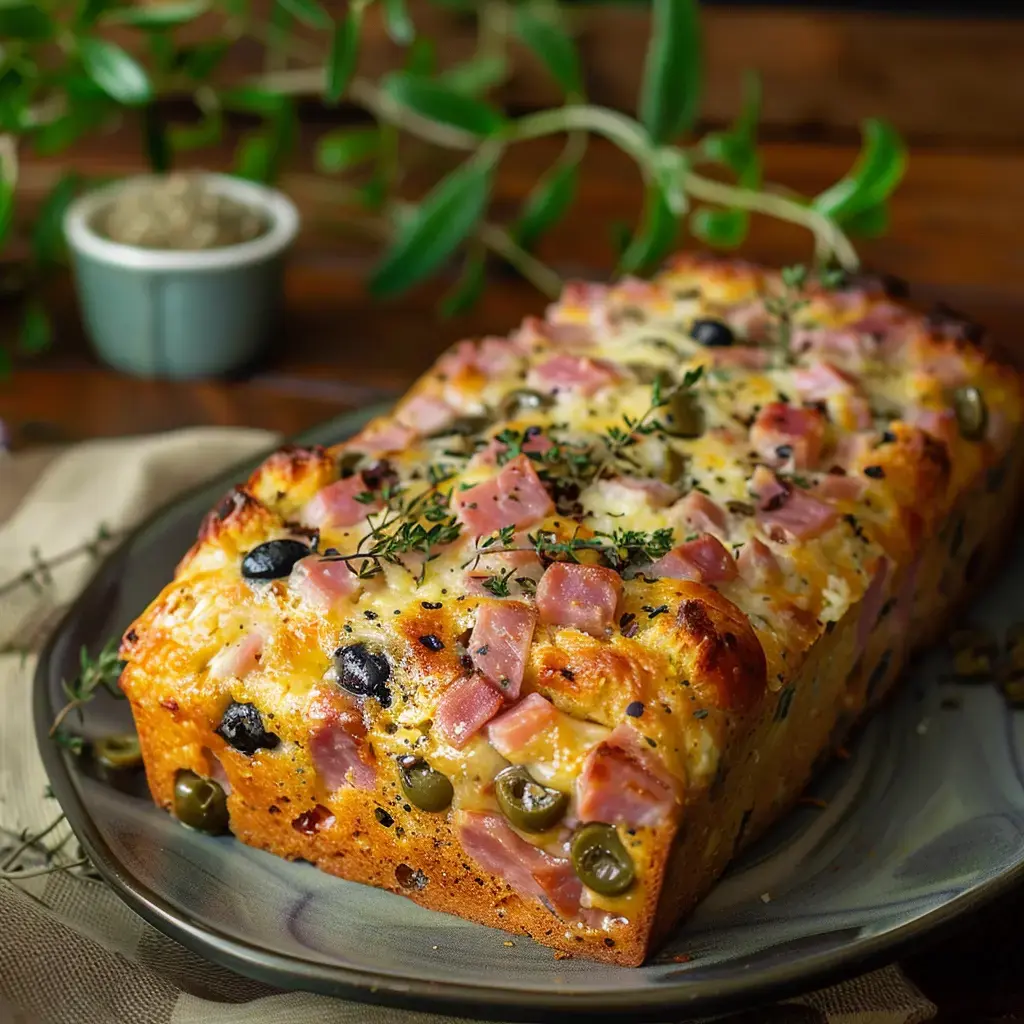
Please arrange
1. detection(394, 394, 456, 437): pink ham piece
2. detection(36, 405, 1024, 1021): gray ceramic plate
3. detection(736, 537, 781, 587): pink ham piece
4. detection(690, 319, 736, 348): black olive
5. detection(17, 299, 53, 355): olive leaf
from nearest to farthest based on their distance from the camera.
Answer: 1. detection(36, 405, 1024, 1021): gray ceramic plate
2. detection(736, 537, 781, 587): pink ham piece
3. detection(394, 394, 456, 437): pink ham piece
4. detection(690, 319, 736, 348): black olive
5. detection(17, 299, 53, 355): olive leaf

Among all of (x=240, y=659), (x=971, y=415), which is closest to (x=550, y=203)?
(x=971, y=415)

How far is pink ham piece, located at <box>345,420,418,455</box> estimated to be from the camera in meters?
2.76

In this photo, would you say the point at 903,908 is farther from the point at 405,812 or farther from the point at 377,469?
the point at 377,469

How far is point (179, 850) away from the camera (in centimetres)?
240

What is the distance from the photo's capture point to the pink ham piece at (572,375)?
286 cm

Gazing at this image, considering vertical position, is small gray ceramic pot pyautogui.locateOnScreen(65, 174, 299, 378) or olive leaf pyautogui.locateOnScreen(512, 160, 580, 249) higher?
olive leaf pyautogui.locateOnScreen(512, 160, 580, 249)

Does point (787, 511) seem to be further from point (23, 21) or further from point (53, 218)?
point (53, 218)

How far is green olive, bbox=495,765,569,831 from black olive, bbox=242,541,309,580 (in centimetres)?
53

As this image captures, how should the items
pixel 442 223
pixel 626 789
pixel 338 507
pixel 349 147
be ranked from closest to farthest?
1. pixel 626 789
2. pixel 338 507
3. pixel 442 223
4. pixel 349 147

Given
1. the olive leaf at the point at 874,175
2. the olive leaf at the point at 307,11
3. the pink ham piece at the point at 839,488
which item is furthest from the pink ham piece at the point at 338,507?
the olive leaf at the point at 874,175

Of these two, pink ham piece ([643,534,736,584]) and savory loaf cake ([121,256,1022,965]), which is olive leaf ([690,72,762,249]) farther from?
pink ham piece ([643,534,736,584])

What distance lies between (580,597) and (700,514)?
324mm

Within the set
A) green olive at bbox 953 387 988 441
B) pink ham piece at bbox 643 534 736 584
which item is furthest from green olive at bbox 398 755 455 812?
green olive at bbox 953 387 988 441

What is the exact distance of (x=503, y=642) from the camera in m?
2.21
